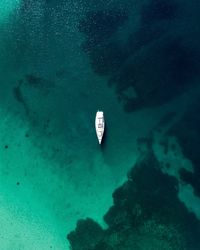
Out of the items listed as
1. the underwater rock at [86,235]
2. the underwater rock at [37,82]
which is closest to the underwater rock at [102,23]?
the underwater rock at [37,82]

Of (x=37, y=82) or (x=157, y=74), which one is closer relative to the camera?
(x=157, y=74)

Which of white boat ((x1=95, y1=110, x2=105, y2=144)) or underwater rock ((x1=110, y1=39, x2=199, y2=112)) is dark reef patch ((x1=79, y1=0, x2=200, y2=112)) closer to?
underwater rock ((x1=110, y1=39, x2=199, y2=112))

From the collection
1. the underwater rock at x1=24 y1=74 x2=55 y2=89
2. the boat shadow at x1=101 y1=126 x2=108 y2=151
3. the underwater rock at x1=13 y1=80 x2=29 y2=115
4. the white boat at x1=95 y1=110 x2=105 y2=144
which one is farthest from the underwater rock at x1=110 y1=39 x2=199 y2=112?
the underwater rock at x1=13 y1=80 x2=29 y2=115

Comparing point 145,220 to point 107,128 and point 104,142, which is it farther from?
point 107,128

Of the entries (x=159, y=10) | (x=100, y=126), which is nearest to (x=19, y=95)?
(x=100, y=126)

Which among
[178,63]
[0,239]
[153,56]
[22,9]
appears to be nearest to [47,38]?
[22,9]
